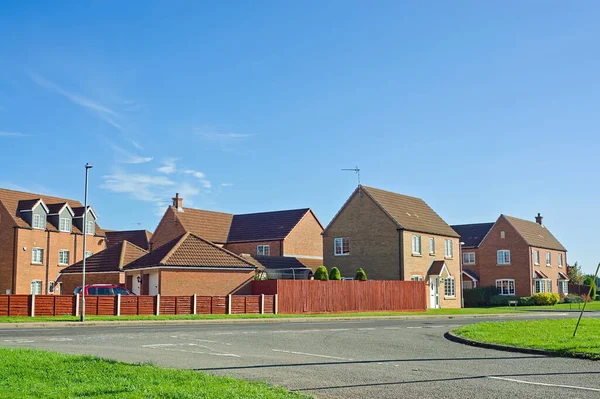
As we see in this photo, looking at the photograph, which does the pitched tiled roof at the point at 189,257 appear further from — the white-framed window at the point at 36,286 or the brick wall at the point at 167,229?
the brick wall at the point at 167,229

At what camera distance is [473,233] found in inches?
2997

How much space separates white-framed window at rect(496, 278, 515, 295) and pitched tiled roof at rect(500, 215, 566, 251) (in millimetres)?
4464

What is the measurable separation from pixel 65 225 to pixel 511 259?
1724 inches

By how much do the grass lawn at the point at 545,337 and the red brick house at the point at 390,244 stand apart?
26746mm

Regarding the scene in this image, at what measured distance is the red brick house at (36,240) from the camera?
5475cm

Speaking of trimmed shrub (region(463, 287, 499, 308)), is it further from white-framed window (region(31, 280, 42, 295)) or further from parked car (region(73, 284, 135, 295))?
parked car (region(73, 284, 135, 295))

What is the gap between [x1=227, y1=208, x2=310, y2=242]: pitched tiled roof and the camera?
63.7 metres

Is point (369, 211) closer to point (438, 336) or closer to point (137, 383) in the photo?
point (438, 336)

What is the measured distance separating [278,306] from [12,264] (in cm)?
2485

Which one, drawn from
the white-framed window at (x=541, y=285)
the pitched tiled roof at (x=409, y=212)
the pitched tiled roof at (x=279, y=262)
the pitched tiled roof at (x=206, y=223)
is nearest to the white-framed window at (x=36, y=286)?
the pitched tiled roof at (x=206, y=223)

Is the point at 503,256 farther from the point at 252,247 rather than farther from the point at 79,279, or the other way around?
the point at 79,279

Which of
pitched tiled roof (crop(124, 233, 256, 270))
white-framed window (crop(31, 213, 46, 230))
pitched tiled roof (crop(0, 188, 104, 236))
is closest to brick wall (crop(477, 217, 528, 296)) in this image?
pitched tiled roof (crop(124, 233, 256, 270))

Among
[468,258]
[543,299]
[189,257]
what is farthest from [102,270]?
[468,258]

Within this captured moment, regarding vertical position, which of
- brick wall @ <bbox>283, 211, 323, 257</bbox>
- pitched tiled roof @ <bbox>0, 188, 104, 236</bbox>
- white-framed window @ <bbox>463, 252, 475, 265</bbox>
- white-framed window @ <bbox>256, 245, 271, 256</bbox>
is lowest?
white-framed window @ <bbox>463, 252, 475, 265</bbox>
